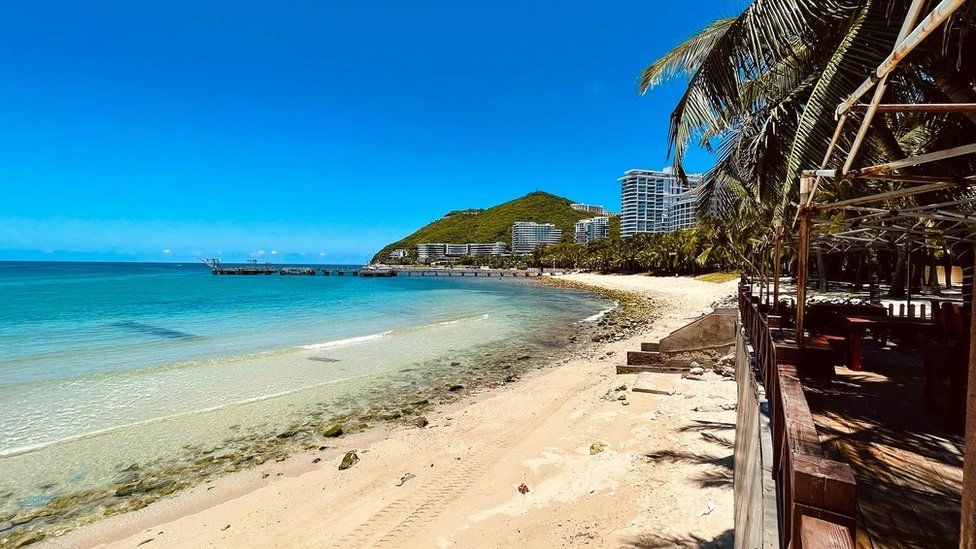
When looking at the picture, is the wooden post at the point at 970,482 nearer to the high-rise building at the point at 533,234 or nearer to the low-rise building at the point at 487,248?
the high-rise building at the point at 533,234

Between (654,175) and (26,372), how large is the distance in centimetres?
15991

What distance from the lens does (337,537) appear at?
18.8 feet

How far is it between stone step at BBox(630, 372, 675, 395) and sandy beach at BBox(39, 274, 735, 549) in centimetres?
26

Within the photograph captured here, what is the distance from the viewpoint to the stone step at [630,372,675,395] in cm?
1000

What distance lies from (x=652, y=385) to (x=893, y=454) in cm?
684

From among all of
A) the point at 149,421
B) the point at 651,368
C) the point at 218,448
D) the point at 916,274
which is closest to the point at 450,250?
the point at 916,274

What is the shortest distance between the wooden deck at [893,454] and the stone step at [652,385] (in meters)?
4.40

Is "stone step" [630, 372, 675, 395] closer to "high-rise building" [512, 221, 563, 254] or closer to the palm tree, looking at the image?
the palm tree

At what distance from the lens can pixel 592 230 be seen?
16812 centimetres

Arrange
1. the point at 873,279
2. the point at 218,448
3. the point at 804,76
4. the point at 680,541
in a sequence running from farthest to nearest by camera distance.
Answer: the point at 873,279 < the point at 218,448 < the point at 804,76 < the point at 680,541

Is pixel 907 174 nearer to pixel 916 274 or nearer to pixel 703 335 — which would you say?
pixel 703 335

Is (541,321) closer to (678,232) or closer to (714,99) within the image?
(714,99)

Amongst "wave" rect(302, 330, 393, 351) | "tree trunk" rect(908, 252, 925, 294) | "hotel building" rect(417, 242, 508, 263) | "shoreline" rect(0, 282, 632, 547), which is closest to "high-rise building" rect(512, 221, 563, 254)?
"hotel building" rect(417, 242, 508, 263)

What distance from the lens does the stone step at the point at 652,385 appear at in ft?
32.8
